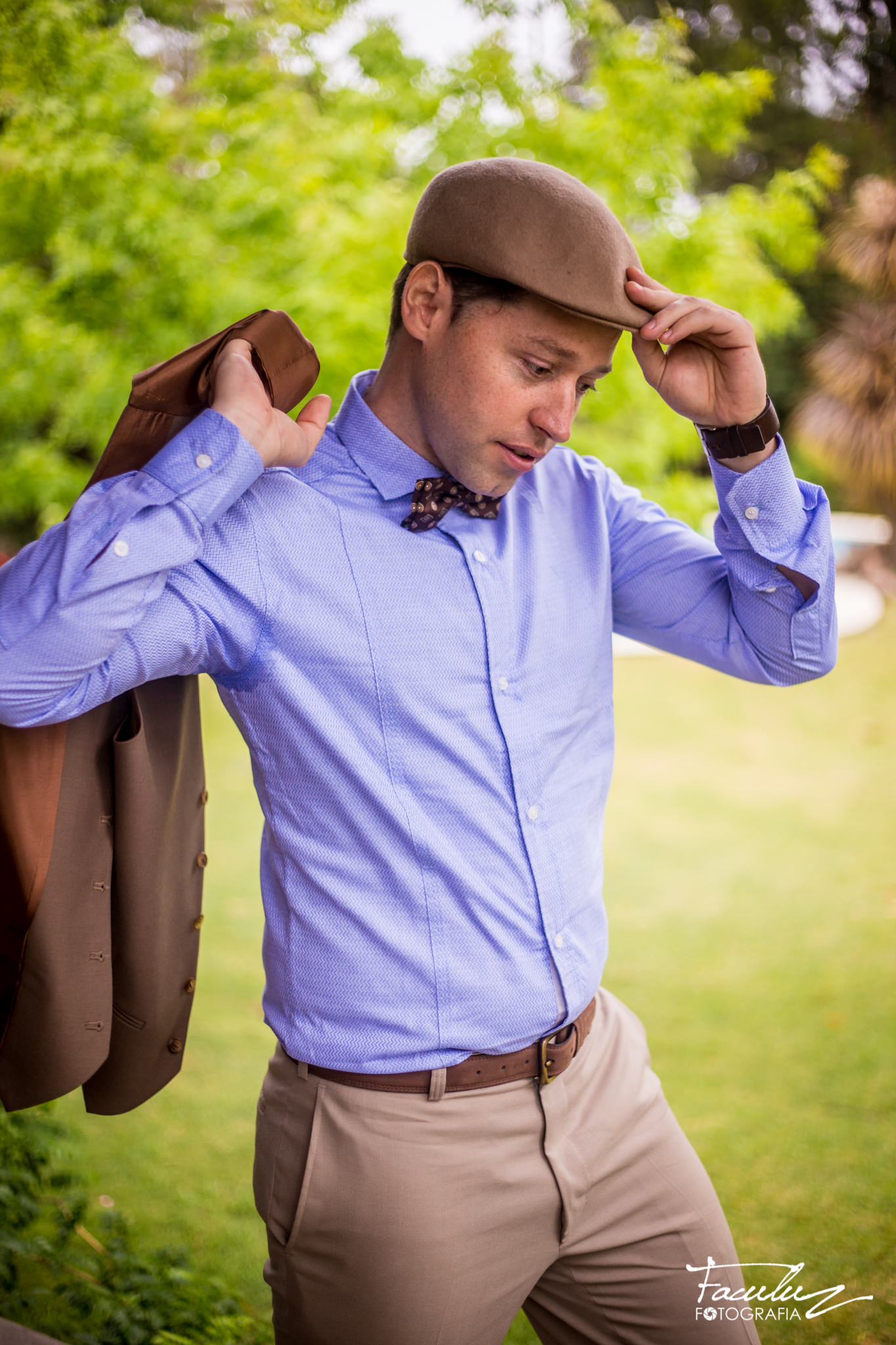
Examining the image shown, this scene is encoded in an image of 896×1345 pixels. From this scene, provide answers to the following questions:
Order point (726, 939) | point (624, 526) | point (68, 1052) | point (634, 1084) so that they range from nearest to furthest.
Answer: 1. point (68, 1052)
2. point (634, 1084)
3. point (624, 526)
4. point (726, 939)

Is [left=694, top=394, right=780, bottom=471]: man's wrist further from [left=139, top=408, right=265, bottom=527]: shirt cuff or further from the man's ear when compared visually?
[left=139, top=408, right=265, bottom=527]: shirt cuff

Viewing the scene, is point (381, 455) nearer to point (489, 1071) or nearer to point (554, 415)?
point (554, 415)

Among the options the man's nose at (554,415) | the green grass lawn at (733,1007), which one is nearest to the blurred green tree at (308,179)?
the green grass lawn at (733,1007)

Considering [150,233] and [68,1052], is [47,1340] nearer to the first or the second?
[68,1052]

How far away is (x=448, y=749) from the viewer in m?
1.68

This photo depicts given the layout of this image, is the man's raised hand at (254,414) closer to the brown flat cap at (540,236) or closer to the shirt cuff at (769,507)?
the brown flat cap at (540,236)

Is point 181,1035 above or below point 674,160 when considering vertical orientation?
below

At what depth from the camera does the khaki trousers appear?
1.62m

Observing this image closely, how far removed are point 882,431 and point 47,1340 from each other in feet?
44.9

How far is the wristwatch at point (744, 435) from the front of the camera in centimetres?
179

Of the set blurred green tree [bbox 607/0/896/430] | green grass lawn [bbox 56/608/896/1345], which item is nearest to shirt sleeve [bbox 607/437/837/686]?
green grass lawn [bbox 56/608/896/1345]

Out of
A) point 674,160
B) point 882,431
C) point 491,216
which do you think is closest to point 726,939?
point 674,160

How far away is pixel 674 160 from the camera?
629 centimetres

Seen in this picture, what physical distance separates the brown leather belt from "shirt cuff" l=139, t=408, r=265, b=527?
2.81ft
